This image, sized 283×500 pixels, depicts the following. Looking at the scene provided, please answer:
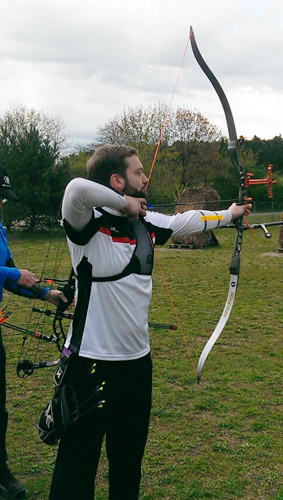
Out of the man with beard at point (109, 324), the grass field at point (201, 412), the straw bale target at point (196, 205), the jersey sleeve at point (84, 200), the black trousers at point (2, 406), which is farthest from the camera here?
the straw bale target at point (196, 205)

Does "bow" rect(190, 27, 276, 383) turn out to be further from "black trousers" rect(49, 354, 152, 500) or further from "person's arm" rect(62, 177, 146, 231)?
"person's arm" rect(62, 177, 146, 231)

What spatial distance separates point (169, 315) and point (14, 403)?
3.47 metres

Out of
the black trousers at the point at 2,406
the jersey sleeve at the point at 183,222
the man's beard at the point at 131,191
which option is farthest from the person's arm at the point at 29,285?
the man's beard at the point at 131,191

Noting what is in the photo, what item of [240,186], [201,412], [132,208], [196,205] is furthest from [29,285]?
[196,205]

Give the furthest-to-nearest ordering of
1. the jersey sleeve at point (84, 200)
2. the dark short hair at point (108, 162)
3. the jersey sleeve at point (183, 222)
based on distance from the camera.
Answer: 1. the jersey sleeve at point (183, 222)
2. the dark short hair at point (108, 162)
3. the jersey sleeve at point (84, 200)

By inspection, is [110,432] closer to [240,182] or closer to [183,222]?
[183,222]

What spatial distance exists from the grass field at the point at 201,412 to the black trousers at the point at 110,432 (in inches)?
35.6

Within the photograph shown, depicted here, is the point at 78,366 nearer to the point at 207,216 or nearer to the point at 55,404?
the point at 55,404

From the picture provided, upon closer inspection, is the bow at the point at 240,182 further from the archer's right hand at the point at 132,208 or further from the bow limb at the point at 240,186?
the archer's right hand at the point at 132,208

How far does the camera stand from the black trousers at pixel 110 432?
5.85ft

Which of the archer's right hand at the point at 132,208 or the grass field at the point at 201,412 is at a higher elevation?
the archer's right hand at the point at 132,208


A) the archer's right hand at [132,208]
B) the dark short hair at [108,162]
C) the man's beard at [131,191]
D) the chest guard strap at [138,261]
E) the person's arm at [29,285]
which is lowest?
the person's arm at [29,285]

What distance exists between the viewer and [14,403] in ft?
13.0

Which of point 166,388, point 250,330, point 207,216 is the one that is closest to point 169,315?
point 250,330
